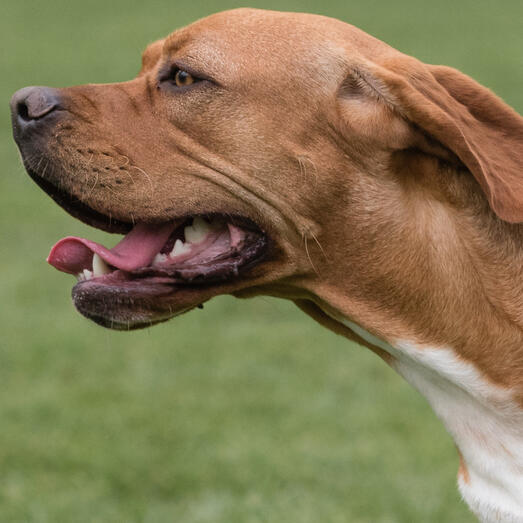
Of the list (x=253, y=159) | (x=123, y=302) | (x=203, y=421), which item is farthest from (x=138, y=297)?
(x=203, y=421)

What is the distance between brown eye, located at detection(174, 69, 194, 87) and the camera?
4134mm

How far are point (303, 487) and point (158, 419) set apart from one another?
139 centimetres

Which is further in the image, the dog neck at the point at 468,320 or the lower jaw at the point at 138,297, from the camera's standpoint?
the lower jaw at the point at 138,297

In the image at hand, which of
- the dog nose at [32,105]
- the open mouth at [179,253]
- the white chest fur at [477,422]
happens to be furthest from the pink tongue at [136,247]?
the white chest fur at [477,422]

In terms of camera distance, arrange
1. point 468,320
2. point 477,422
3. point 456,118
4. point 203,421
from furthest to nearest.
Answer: point 203,421
point 477,422
point 468,320
point 456,118

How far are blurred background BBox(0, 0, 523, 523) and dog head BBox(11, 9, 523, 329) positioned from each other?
2.03 m

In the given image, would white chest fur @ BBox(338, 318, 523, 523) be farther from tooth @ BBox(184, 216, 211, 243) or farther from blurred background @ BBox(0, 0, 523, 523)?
blurred background @ BBox(0, 0, 523, 523)

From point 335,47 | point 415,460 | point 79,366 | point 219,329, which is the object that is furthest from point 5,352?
point 335,47

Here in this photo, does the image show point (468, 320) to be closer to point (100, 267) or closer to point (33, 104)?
point (100, 267)

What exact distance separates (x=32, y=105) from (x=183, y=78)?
1.96 feet

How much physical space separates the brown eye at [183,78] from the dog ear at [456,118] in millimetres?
600

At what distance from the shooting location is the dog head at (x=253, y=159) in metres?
3.91

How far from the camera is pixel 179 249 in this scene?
4.16 metres

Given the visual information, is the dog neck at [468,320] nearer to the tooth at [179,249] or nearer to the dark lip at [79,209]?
the tooth at [179,249]
